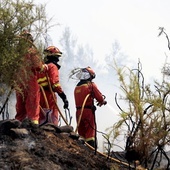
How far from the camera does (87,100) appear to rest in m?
9.05

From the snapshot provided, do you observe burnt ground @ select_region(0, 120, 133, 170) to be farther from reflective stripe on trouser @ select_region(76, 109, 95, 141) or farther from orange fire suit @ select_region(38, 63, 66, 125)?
reflective stripe on trouser @ select_region(76, 109, 95, 141)

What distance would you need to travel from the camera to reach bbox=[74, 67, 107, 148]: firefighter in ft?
29.2

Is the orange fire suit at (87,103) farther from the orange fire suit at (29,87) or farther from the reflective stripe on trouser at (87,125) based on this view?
the orange fire suit at (29,87)

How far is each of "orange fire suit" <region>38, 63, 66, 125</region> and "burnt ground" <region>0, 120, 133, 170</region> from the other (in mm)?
1169

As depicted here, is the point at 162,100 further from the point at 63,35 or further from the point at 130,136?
the point at 63,35

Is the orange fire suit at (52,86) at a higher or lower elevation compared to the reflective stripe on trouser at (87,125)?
higher

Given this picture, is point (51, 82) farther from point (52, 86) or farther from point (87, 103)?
point (87, 103)

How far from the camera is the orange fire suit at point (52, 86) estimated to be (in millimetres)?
7836

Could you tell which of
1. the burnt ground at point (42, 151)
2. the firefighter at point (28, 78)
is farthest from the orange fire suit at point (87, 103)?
the burnt ground at point (42, 151)

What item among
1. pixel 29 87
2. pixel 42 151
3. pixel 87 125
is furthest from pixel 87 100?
pixel 42 151

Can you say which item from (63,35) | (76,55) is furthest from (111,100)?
(63,35)

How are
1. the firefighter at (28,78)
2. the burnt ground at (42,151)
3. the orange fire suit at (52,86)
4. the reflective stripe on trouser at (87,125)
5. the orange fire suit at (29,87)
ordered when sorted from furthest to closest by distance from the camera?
the reflective stripe on trouser at (87,125) < the orange fire suit at (52,86) < the orange fire suit at (29,87) < the firefighter at (28,78) < the burnt ground at (42,151)

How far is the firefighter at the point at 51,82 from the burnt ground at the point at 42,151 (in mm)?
1183

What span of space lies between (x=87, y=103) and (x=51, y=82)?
1374 millimetres
